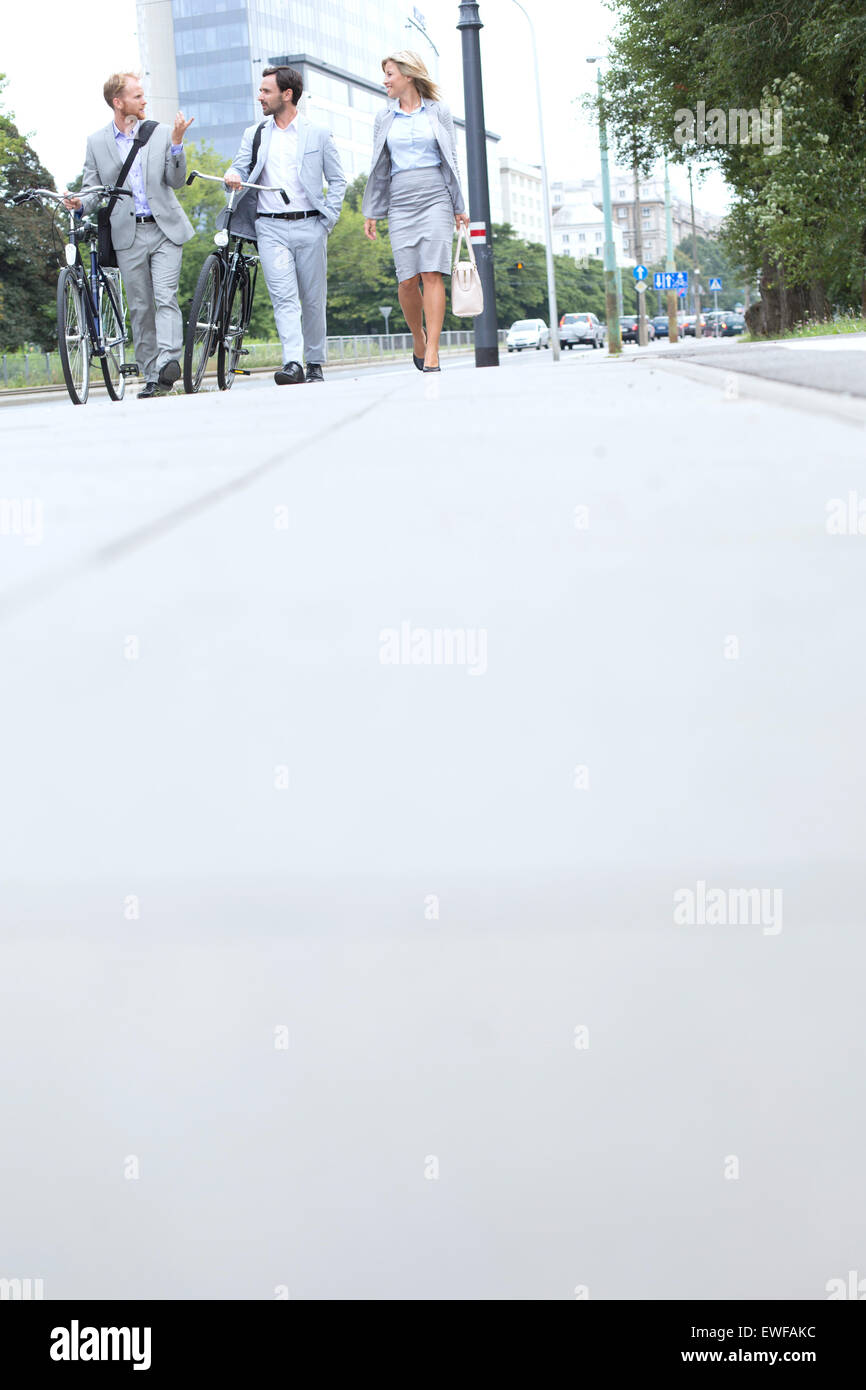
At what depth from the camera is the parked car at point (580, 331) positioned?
61.3m

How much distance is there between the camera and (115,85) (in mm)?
8055

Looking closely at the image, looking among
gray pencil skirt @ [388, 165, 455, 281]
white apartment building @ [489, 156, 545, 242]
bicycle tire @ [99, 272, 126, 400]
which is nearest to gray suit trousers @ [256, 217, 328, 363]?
Result: gray pencil skirt @ [388, 165, 455, 281]

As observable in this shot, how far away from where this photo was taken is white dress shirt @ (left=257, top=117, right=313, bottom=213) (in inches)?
317

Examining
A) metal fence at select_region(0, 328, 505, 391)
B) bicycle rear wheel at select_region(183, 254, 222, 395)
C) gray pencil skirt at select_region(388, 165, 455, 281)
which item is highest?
metal fence at select_region(0, 328, 505, 391)

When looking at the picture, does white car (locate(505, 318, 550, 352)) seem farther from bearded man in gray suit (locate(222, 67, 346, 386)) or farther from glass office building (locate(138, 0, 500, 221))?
bearded man in gray suit (locate(222, 67, 346, 386))

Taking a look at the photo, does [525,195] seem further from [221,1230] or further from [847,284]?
[221,1230]

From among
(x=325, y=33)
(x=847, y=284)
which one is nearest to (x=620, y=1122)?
(x=847, y=284)

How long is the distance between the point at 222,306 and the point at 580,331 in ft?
180

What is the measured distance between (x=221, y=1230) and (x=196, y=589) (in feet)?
4.68

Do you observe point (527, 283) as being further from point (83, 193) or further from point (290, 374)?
point (83, 193)

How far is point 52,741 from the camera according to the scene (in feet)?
5.48

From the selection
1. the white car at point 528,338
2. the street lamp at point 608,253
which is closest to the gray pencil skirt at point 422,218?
the street lamp at point 608,253

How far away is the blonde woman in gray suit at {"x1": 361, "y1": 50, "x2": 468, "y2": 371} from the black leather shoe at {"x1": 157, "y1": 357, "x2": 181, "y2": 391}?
1.25 meters

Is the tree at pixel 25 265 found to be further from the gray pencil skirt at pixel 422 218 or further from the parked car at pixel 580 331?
the gray pencil skirt at pixel 422 218
